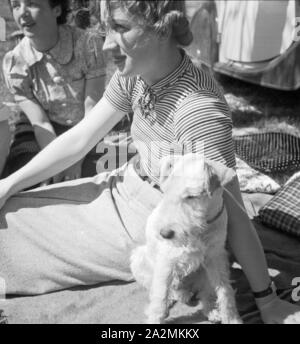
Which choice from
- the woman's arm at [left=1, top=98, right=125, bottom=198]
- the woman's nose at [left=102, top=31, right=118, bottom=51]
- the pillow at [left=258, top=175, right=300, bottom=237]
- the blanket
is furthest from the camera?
the pillow at [left=258, top=175, right=300, bottom=237]

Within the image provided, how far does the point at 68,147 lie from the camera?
2.25 meters

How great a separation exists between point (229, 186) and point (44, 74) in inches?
67.8

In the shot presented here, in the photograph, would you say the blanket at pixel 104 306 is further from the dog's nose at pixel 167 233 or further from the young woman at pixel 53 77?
the young woman at pixel 53 77

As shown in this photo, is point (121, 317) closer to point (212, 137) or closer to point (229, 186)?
point (229, 186)

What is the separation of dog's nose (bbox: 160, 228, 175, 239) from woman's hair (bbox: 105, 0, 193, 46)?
0.71 m

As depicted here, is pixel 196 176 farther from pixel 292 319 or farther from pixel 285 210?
pixel 285 210

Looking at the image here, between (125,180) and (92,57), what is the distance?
49.1 inches

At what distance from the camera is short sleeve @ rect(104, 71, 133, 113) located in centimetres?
216

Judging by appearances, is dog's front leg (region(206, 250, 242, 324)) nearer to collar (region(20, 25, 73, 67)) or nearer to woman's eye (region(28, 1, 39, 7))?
collar (region(20, 25, 73, 67))

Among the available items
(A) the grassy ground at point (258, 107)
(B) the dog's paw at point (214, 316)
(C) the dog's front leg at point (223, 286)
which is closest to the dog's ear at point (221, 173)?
(C) the dog's front leg at point (223, 286)

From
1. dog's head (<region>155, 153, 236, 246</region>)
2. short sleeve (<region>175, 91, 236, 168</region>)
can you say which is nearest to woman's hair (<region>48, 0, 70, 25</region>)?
short sleeve (<region>175, 91, 236, 168</region>)

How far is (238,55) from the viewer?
5363 millimetres

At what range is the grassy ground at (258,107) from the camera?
4508mm
